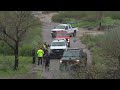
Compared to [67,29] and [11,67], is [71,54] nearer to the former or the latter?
[11,67]

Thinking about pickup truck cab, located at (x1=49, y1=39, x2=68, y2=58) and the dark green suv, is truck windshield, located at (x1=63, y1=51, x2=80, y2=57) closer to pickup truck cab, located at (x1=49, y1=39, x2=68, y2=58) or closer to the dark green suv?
the dark green suv

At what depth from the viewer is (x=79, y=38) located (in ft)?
144

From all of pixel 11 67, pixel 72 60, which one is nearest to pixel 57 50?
pixel 11 67

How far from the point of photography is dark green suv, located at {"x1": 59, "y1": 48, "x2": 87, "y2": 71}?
23.5 meters

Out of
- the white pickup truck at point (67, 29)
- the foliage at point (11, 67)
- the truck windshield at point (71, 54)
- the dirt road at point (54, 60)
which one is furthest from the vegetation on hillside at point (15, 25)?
the white pickup truck at point (67, 29)

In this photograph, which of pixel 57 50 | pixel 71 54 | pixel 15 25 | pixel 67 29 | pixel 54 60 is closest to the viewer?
pixel 71 54

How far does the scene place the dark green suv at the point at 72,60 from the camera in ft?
77.0

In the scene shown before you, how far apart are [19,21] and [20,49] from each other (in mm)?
6178

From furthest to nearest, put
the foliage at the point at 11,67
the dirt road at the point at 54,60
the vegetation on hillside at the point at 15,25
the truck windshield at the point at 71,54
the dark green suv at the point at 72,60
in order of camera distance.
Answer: the vegetation on hillside at the point at 15,25 < the truck windshield at the point at 71,54 < the foliage at the point at 11,67 < the dark green suv at the point at 72,60 < the dirt road at the point at 54,60

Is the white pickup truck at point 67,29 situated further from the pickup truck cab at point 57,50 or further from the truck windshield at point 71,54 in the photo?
the truck windshield at point 71,54

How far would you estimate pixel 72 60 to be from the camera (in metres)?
25.2

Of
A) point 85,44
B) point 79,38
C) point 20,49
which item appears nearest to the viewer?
point 20,49
